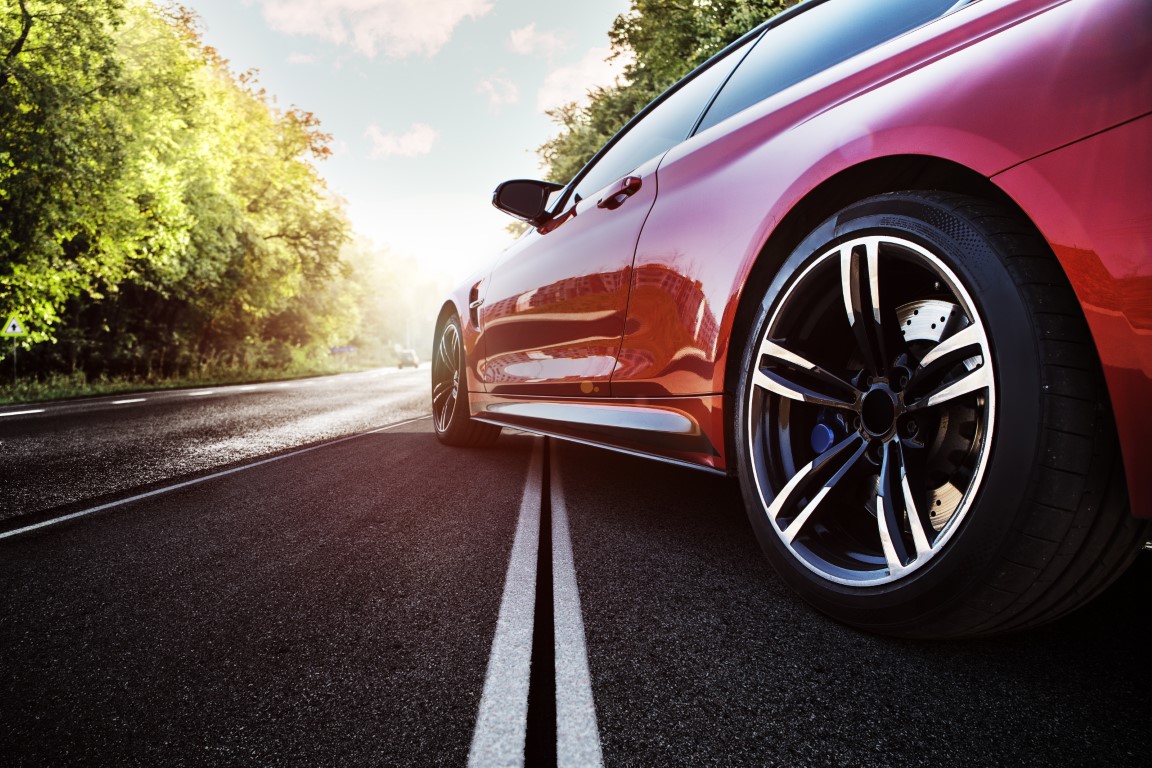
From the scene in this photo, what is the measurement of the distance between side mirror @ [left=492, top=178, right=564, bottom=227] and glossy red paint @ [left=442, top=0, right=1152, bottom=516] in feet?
1.33

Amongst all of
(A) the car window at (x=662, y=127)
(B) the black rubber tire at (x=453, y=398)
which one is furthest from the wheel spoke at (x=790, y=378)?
(B) the black rubber tire at (x=453, y=398)

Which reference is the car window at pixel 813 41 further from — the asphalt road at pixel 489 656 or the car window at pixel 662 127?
the asphalt road at pixel 489 656

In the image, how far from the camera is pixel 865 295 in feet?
4.80

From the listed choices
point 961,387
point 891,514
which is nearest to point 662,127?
point 961,387

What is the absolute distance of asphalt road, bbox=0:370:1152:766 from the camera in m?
1.03

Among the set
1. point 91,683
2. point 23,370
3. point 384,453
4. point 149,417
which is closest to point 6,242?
point 23,370

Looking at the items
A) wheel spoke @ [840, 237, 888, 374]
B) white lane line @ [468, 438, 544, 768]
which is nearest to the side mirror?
white lane line @ [468, 438, 544, 768]

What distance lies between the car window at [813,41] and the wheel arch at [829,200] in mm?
476

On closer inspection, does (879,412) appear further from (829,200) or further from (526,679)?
(526,679)

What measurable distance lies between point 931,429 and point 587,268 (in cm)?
157

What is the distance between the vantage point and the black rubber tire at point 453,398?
4551 millimetres

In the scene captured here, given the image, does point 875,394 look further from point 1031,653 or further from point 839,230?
point 1031,653

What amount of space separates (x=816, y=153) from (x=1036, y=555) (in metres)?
1.06

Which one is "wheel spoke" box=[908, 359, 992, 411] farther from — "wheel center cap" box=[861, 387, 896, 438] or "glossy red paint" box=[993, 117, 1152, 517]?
"glossy red paint" box=[993, 117, 1152, 517]
